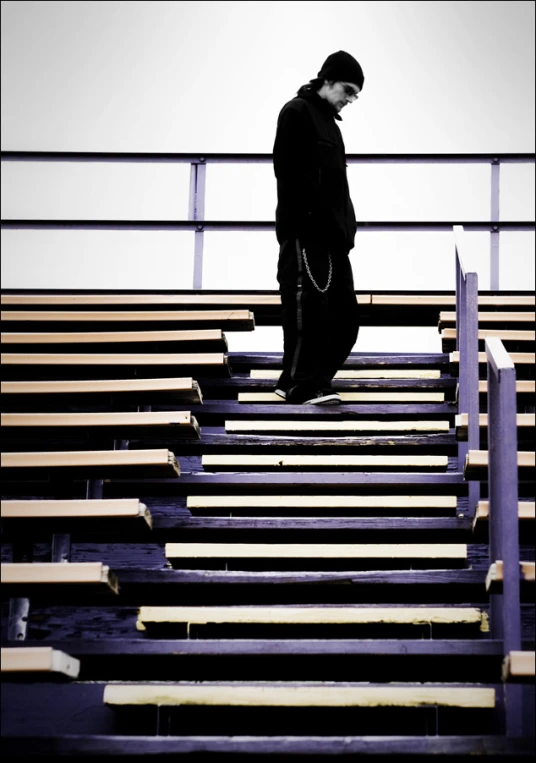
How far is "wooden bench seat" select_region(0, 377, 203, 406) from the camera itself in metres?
3.75

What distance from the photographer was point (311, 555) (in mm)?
3258

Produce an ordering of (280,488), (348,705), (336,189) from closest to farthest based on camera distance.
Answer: (348,705), (280,488), (336,189)

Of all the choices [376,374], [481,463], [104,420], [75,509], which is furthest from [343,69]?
[75,509]

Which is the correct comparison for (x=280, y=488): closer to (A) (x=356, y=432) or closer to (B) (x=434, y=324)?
(A) (x=356, y=432)

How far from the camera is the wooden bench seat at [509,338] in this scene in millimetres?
4504

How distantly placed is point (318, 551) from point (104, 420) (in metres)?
0.73

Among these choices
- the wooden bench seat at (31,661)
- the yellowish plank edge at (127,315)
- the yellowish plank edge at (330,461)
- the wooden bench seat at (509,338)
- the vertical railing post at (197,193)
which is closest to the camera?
the wooden bench seat at (31,661)

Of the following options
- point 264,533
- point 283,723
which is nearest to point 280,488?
point 264,533

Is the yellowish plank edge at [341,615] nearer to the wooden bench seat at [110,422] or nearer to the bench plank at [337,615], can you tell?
the bench plank at [337,615]

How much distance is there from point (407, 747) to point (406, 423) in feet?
5.21

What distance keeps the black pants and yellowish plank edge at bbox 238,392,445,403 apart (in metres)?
0.07

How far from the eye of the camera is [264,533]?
3375 millimetres

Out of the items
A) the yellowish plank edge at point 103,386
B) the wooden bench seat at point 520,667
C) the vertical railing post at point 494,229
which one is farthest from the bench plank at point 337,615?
the vertical railing post at point 494,229

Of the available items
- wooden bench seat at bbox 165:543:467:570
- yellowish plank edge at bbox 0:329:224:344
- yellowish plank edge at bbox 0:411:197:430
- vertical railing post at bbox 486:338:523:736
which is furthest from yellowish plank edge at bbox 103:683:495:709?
yellowish plank edge at bbox 0:329:224:344
